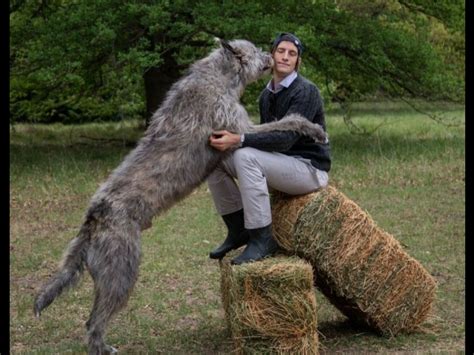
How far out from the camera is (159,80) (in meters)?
15.9

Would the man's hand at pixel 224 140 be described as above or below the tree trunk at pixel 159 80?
above

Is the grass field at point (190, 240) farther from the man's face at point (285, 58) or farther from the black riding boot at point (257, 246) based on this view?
the man's face at point (285, 58)

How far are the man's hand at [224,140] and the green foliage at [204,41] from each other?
25.5 feet

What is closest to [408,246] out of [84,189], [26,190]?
[84,189]

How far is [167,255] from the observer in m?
8.63

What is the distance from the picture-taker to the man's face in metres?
5.95

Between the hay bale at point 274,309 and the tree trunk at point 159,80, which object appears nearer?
the hay bale at point 274,309

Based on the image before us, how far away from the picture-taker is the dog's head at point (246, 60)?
5.98 metres

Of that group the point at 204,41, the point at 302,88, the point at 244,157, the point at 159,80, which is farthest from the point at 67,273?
the point at 159,80

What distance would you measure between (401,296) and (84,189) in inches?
279

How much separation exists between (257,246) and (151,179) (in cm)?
85

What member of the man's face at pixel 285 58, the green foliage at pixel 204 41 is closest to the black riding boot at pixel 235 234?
the man's face at pixel 285 58

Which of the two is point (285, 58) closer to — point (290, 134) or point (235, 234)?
point (290, 134)

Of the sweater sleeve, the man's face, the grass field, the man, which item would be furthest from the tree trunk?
the sweater sleeve
